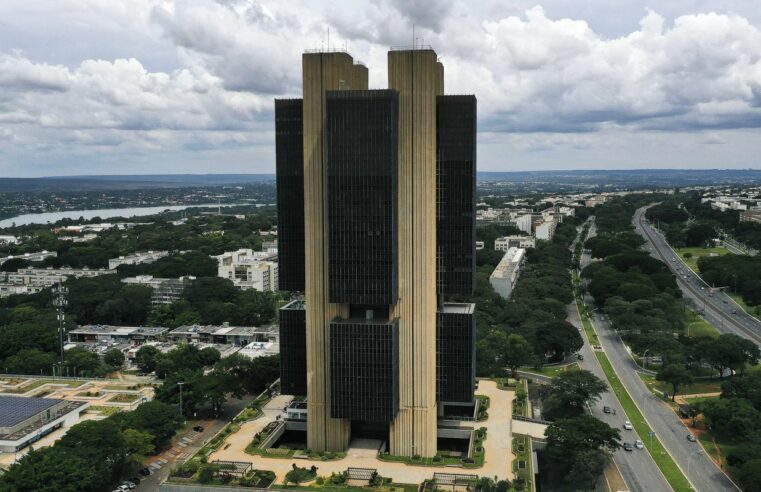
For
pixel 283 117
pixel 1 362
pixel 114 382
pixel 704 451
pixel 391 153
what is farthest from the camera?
pixel 1 362

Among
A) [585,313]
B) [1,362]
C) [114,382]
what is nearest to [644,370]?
[585,313]

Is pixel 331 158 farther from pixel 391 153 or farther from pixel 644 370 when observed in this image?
pixel 644 370

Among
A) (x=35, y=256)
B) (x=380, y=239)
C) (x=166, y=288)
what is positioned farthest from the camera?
(x=35, y=256)

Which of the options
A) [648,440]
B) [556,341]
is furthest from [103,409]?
A: [556,341]

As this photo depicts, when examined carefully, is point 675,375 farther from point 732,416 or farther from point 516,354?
point 516,354

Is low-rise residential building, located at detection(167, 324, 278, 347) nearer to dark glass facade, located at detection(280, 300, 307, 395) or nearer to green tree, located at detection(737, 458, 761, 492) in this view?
dark glass facade, located at detection(280, 300, 307, 395)

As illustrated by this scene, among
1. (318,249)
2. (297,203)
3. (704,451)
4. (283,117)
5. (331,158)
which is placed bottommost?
(704,451)

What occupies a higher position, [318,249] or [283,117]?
[283,117]
